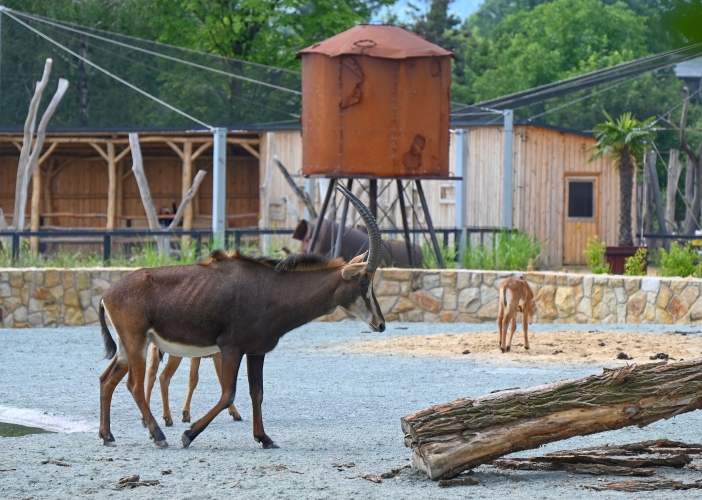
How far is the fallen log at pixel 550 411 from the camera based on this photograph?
5.51 metres

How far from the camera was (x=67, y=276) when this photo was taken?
15320 millimetres

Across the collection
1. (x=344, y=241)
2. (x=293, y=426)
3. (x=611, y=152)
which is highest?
(x=611, y=152)

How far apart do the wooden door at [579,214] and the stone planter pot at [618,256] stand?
528cm

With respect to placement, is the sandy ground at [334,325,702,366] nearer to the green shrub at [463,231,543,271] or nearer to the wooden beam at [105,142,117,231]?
the green shrub at [463,231,543,271]

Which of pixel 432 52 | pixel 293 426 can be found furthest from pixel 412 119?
pixel 293 426

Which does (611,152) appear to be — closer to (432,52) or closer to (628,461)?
(432,52)

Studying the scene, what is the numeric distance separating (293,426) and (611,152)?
19133 millimetres

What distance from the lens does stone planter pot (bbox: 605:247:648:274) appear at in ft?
69.2

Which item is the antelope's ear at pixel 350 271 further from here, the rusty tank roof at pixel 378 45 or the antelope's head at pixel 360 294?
the rusty tank roof at pixel 378 45

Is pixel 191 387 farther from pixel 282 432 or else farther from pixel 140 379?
pixel 140 379

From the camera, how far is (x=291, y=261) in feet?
24.1

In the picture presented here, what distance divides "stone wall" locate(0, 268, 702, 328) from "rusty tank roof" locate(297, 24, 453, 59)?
12.8 ft

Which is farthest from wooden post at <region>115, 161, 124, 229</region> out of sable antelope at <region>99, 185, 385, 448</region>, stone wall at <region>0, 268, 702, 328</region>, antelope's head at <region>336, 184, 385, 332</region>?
antelope's head at <region>336, 184, 385, 332</region>

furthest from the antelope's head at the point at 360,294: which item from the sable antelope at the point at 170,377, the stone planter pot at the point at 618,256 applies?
the stone planter pot at the point at 618,256
